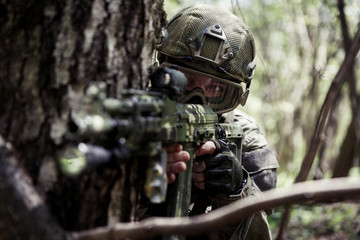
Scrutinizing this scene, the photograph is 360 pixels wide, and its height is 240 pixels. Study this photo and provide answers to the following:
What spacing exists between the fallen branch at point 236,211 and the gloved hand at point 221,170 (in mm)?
1035

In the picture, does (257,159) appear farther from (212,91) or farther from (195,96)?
(195,96)

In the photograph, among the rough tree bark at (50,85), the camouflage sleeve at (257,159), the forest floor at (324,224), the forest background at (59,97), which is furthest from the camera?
the forest floor at (324,224)

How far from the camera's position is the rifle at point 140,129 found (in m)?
1.45

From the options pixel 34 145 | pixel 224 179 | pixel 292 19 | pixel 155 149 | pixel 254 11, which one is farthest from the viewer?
pixel 254 11

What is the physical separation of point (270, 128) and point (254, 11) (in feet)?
14.8

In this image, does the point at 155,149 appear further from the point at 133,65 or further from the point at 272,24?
the point at 272,24

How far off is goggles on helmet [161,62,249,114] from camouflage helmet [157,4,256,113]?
2 cm

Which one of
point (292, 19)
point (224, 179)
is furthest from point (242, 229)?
point (292, 19)

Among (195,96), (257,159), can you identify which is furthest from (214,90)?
(257,159)

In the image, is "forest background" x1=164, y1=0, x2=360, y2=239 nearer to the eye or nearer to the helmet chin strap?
the eye

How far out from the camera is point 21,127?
154 centimetres

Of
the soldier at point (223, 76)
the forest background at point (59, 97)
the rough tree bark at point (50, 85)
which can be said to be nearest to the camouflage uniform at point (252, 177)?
the soldier at point (223, 76)

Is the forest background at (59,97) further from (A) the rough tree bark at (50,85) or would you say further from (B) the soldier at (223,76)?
(B) the soldier at (223,76)

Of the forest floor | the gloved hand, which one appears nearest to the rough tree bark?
the gloved hand
